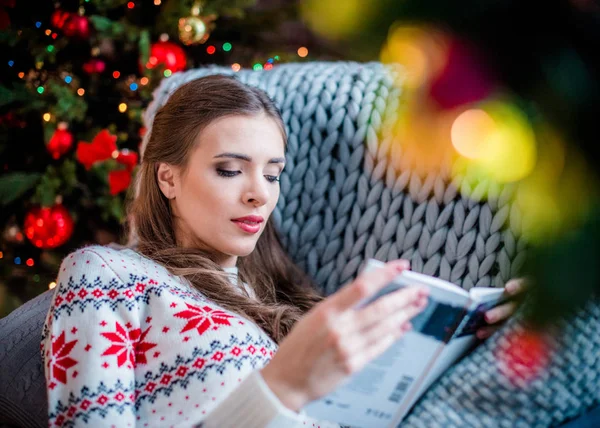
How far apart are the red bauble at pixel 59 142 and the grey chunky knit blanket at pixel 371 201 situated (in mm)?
629

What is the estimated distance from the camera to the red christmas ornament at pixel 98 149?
188cm

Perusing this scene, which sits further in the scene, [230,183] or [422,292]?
[230,183]

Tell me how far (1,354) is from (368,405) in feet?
2.03

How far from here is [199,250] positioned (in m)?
1.08

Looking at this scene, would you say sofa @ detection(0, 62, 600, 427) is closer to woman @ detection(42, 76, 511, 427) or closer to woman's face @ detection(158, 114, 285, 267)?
woman @ detection(42, 76, 511, 427)

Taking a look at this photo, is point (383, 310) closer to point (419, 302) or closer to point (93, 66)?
point (419, 302)

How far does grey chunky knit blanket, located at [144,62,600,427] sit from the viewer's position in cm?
107

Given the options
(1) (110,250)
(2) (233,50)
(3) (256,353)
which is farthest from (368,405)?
(2) (233,50)

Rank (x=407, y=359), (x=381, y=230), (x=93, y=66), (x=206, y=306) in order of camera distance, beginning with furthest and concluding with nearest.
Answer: (x=93, y=66) → (x=381, y=230) → (x=206, y=306) → (x=407, y=359)

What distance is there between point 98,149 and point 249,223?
103 cm

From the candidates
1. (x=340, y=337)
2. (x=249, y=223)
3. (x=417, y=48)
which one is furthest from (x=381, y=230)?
(x=417, y=48)

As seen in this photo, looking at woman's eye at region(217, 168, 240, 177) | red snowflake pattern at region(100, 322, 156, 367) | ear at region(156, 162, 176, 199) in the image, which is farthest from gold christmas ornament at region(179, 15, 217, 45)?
red snowflake pattern at region(100, 322, 156, 367)

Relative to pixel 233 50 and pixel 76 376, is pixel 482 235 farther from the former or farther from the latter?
pixel 233 50

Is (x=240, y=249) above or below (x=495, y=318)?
below
